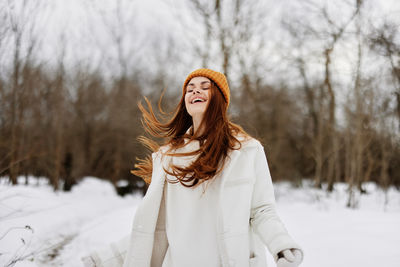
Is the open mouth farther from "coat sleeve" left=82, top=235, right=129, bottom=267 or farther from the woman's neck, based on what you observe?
"coat sleeve" left=82, top=235, right=129, bottom=267

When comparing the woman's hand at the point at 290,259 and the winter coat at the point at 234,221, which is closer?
the woman's hand at the point at 290,259

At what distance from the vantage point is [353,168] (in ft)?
24.9

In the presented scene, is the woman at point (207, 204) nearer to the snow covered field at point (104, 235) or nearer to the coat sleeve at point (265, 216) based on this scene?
the coat sleeve at point (265, 216)

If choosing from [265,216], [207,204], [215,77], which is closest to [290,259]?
[265,216]

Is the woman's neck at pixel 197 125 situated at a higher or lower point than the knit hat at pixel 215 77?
lower

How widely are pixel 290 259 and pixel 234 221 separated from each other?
37 cm

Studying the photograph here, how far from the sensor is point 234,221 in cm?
162

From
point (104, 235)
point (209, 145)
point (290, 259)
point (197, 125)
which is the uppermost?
point (197, 125)

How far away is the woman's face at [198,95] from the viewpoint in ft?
6.54

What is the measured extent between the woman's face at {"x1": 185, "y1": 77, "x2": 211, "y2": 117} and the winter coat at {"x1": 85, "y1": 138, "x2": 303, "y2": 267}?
14.0 inches

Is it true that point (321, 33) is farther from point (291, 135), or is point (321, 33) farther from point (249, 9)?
point (291, 135)

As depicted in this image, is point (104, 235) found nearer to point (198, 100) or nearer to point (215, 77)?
point (198, 100)

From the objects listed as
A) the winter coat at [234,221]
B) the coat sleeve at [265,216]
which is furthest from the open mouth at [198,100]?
the coat sleeve at [265,216]

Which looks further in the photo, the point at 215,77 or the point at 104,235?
the point at 104,235
